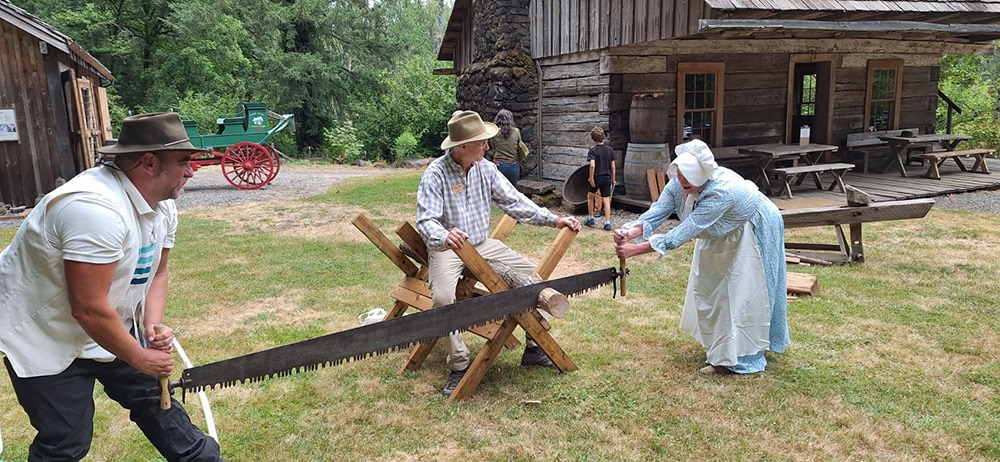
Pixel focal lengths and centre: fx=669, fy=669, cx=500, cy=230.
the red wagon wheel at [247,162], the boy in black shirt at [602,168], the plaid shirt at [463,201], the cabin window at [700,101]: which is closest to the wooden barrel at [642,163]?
the boy in black shirt at [602,168]

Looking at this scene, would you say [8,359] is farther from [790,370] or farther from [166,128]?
[790,370]

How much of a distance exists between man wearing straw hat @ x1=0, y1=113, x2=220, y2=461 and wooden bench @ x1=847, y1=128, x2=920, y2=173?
13.7m

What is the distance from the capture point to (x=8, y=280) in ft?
7.54

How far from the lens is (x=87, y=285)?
2.19m

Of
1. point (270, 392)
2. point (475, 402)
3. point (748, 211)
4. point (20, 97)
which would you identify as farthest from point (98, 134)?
point (748, 211)

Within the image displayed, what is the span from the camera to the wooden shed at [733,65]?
370 inches

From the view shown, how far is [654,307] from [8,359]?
15.6ft

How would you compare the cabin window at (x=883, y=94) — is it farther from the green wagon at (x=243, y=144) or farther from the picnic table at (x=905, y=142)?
the green wagon at (x=243, y=144)

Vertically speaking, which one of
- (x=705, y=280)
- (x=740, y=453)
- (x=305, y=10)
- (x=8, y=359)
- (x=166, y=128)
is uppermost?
(x=305, y=10)

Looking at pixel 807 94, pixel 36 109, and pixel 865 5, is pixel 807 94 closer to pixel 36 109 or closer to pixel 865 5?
pixel 865 5

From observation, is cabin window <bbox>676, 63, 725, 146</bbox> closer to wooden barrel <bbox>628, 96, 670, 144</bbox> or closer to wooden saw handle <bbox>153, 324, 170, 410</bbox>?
wooden barrel <bbox>628, 96, 670, 144</bbox>

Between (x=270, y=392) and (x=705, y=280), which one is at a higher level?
(x=705, y=280)

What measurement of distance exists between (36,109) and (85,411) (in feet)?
36.6

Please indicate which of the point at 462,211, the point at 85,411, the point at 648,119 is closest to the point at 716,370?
the point at 462,211
